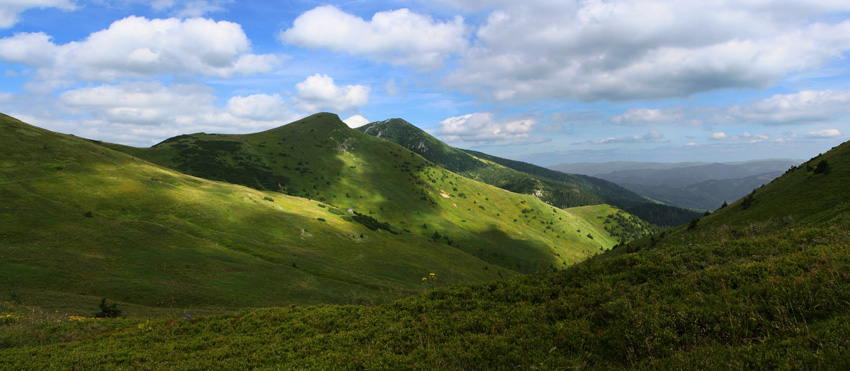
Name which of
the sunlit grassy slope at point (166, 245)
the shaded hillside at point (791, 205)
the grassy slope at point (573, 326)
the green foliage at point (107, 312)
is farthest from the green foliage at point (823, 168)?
the green foliage at point (107, 312)

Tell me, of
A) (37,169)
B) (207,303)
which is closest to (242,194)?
(37,169)

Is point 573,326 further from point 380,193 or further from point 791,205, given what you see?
point 380,193

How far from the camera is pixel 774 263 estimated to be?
10.7m

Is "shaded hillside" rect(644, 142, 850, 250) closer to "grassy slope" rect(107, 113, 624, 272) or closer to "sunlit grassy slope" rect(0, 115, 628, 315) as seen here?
"sunlit grassy slope" rect(0, 115, 628, 315)

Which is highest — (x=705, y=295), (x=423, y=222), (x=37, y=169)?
(x=37, y=169)

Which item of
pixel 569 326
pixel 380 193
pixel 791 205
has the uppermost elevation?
pixel 791 205

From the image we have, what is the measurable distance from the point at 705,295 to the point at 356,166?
192197 millimetres

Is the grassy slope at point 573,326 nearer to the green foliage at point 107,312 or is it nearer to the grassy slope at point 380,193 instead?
the green foliage at point 107,312

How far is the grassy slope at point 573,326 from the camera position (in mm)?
7715

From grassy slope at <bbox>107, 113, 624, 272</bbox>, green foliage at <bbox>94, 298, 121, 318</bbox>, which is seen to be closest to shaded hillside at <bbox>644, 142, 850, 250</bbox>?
green foliage at <bbox>94, 298, 121, 318</bbox>

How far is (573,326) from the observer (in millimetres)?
10195

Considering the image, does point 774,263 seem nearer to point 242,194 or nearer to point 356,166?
point 242,194

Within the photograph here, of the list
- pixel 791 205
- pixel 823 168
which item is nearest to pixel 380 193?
pixel 791 205

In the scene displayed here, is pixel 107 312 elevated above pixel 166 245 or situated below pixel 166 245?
below
